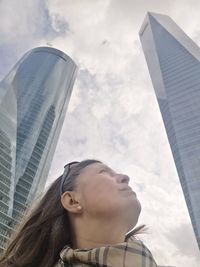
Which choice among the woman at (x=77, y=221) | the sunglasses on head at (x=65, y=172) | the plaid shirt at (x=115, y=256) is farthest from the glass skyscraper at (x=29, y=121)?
the plaid shirt at (x=115, y=256)

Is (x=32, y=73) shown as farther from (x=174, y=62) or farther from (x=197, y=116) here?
(x=197, y=116)

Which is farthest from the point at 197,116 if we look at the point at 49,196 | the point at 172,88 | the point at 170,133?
the point at 49,196

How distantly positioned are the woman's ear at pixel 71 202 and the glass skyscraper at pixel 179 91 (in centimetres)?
7437

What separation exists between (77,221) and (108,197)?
0.34 meters

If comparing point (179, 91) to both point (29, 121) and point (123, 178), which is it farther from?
point (123, 178)

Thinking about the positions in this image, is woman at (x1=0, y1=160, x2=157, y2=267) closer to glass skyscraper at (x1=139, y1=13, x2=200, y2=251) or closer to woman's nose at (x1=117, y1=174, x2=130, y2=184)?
woman's nose at (x1=117, y1=174, x2=130, y2=184)

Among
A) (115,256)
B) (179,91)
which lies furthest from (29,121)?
(115,256)

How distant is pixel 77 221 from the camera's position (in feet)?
8.75

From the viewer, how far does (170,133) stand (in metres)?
96.2

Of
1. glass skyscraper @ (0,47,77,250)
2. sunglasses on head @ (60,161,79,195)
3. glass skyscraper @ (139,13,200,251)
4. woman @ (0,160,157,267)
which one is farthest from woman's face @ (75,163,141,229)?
glass skyscraper @ (139,13,200,251)

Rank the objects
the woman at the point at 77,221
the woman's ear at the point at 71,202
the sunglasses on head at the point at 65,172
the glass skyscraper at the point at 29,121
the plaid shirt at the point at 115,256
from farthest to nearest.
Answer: the glass skyscraper at the point at 29,121 < the sunglasses on head at the point at 65,172 < the woman's ear at the point at 71,202 < the woman at the point at 77,221 < the plaid shirt at the point at 115,256

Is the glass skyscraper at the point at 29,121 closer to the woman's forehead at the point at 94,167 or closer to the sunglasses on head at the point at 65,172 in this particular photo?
the sunglasses on head at the point at 65,172

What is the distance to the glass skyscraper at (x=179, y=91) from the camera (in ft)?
259

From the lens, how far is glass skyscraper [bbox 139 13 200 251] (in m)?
78.9
